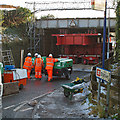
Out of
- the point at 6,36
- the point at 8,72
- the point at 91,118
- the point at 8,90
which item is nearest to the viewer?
the point at 91,118

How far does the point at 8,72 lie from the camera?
9867 millimetres

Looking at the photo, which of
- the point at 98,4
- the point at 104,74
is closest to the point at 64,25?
the point at 98,4

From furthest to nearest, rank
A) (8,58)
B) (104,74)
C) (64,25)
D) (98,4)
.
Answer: (64,25) → (8,58) → (98,4) → (104,74)

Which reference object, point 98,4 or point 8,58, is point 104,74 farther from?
point 8,58

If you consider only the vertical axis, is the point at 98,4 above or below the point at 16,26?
below

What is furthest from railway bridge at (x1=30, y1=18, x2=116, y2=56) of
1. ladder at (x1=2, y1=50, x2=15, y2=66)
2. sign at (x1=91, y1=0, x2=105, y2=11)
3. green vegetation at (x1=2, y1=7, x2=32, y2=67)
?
sign at (x1=91, y1=0, x2=105, y2=11)

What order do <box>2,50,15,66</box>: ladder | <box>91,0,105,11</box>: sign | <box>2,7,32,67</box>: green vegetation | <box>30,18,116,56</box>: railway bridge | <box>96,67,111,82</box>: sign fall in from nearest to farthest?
1. <box>96,67,111,82</box>: sign
2. <box>91,0,105,11</box>: sign
3. <box>2,50,15,66</box>: ladder
4. <box>2,7,32,67</box>: green vegetation
5. <box>30,18,116,56</box>: railway bridge

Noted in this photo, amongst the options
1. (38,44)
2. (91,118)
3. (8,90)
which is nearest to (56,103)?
Answer: (91,118)

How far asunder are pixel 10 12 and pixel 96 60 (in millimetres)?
12585

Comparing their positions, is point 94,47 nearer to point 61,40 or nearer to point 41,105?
point 61,40

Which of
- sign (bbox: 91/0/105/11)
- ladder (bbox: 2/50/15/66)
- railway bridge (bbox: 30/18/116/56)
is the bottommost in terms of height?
ladder (bbox: 2/50/15/66)

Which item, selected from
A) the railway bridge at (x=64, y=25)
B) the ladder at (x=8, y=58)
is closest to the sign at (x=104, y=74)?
the ladder at (x=8, y=58)

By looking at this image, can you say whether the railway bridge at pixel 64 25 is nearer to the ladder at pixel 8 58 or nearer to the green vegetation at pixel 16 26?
the green vegetation at pixel 16 26

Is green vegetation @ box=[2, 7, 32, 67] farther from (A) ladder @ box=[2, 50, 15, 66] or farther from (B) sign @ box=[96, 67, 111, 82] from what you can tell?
(B) sign @ box=[96, 67, 111, 82]
